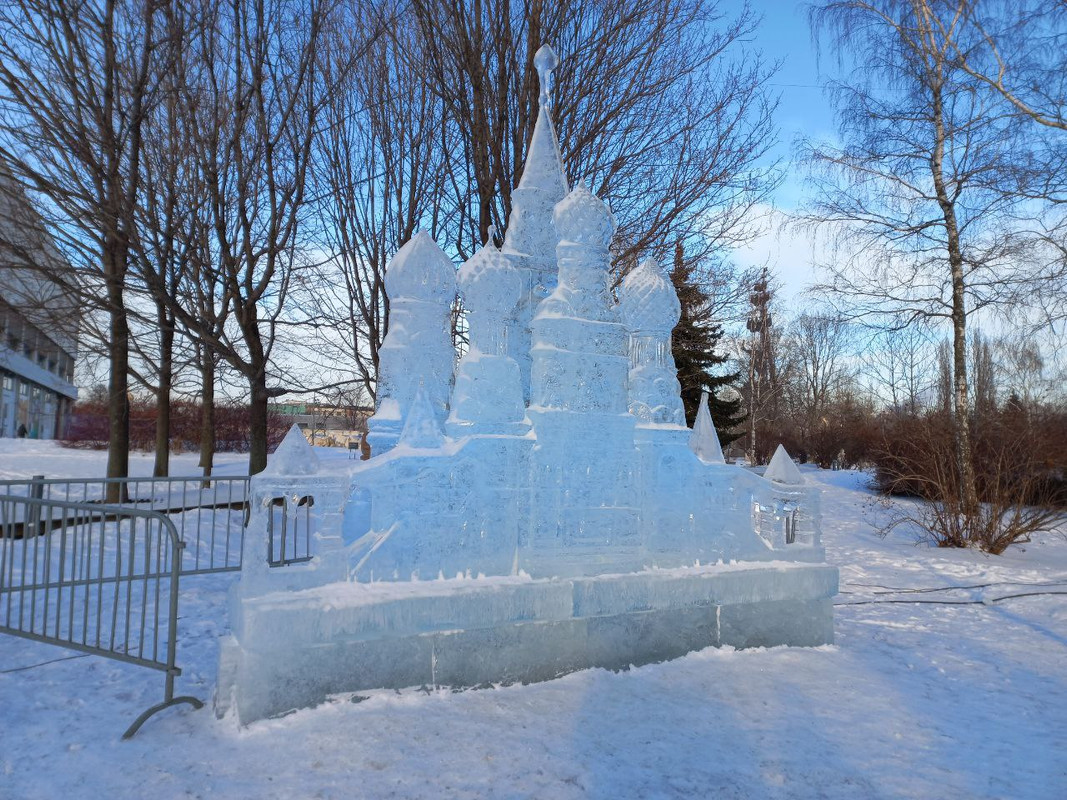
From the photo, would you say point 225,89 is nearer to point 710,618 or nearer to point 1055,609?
point 710,618

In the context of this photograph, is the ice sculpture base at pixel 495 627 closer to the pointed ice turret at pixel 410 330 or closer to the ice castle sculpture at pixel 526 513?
the ice castle sculpture at pixel 526 513

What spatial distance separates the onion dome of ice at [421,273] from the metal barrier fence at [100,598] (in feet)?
7.38

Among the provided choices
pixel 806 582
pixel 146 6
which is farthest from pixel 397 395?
pixel 146 6

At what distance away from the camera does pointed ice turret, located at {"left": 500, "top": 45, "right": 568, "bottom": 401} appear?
538 centimetres

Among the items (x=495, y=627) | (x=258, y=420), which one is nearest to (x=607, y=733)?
(x=495, y=627)

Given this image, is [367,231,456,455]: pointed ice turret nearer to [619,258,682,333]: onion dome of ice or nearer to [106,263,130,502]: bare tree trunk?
[619,258,682,333]: onion dome of ice

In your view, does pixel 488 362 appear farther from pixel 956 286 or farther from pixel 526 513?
pixel 956 286

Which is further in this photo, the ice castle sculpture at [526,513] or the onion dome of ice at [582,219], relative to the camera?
the onion dome of ice at [582,219]

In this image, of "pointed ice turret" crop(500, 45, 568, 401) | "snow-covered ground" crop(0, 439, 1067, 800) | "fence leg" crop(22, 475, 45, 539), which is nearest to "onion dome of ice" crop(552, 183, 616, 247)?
"pointed ice turret" crop(500, 45, 568, 401)

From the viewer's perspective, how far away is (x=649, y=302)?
5.01 metres

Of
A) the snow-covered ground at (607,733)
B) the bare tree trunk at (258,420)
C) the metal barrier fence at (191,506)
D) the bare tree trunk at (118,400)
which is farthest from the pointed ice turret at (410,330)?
the bare tree trunk at (118,400)

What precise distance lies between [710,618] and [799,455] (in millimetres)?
30905

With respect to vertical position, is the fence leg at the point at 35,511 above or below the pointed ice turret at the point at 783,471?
below

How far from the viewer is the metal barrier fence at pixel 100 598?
3637 mm
